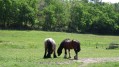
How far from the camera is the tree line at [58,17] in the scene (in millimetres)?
106500

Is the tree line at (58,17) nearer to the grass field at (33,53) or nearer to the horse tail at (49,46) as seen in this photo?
the grass field at (33,53)

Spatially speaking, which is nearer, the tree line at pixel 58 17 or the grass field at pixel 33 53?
the grass field at pixel 33 53

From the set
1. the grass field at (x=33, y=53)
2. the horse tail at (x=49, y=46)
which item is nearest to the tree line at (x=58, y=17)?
the grass field at (x=33, y=53)

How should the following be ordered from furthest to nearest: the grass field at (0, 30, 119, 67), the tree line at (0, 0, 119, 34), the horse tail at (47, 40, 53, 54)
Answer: the tree line at (0, 0, 119, 34), the horse tail at (47, 40, 53, 54), the grass field at (0, 30, 119, 67)

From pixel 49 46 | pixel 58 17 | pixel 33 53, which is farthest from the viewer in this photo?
pixel 58 17

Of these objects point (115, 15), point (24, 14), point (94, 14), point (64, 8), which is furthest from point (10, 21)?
point (115, 15)

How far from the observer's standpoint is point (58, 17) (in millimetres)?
119438

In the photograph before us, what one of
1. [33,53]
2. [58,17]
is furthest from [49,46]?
[58,17]

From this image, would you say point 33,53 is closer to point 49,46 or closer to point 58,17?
point 49,46

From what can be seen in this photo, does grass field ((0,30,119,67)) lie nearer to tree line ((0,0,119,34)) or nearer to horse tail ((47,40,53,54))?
horse tail ((47,40,53,54))

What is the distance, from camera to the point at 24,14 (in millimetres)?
109250

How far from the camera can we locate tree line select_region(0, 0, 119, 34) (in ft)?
349

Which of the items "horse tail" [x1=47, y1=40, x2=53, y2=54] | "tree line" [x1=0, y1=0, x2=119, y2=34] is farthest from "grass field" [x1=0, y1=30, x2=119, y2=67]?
"tree line" [x1=0, y1=0, x2=119, y2=34]

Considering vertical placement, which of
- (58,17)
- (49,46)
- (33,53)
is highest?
(49,46)
